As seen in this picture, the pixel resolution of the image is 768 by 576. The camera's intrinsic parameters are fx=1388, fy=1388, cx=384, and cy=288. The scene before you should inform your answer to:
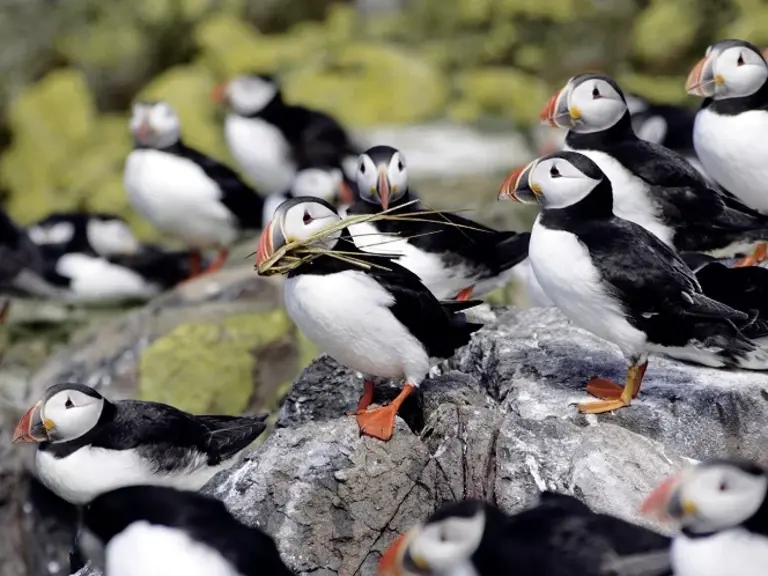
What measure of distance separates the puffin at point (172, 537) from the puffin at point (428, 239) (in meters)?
1.84

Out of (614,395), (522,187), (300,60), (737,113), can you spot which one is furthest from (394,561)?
(300,60)

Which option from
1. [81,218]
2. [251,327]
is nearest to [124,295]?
[81,218]

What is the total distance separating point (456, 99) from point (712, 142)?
666 centimetres

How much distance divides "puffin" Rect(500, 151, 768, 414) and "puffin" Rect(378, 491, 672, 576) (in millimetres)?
901

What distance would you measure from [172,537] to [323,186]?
4.75 metres

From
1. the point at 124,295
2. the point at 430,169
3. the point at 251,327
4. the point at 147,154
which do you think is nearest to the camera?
the point at 251,327

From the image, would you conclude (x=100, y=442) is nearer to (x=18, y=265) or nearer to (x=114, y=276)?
(x=18, y=265)

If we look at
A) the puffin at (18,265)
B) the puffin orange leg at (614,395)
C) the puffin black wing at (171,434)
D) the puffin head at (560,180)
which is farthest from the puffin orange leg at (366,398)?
the puffin at (18,265)

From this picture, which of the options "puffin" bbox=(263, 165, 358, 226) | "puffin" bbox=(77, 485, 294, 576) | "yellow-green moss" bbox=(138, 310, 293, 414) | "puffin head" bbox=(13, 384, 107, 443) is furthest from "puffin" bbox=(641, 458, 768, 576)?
"puffin" bbox=(263, 165, 358, 226)

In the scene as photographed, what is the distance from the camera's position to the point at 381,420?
14.3 feet

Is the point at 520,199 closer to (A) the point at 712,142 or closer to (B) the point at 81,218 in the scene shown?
(A) the point at 712,142

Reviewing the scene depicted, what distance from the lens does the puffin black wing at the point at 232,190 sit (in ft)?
27.5

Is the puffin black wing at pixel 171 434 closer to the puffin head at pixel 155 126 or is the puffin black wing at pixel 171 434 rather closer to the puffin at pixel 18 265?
the puffin head at pixel 155 126

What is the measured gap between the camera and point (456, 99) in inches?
478
